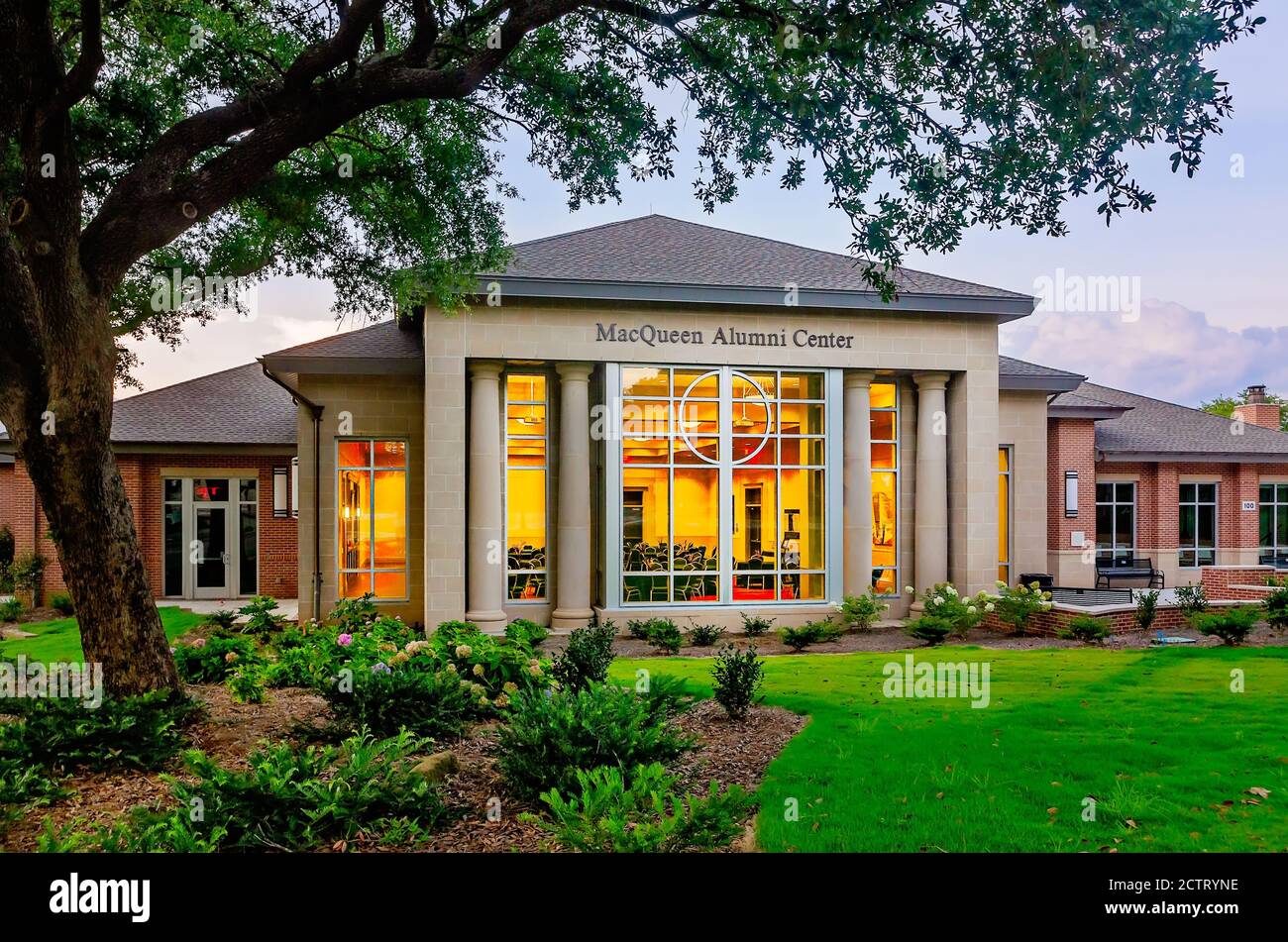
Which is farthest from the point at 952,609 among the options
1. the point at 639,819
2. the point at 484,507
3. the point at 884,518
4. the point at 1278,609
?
the point at 639,819

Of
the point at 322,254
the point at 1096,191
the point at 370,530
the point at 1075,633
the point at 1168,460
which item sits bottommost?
the point at 1075,633

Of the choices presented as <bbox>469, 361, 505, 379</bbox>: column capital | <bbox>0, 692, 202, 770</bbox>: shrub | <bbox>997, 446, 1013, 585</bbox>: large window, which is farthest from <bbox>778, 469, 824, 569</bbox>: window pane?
<bbox>0, 692, 202, 770</bbox>: shrub

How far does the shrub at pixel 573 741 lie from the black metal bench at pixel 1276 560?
1077 inches

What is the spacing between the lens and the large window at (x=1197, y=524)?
26.6 metres

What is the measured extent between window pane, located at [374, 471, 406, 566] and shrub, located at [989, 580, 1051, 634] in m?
11.8

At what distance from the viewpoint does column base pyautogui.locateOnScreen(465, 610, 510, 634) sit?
1680cm

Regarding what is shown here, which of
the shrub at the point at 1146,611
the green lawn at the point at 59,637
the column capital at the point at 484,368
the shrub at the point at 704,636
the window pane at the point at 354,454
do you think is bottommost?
the green lawn at the point at 59,637

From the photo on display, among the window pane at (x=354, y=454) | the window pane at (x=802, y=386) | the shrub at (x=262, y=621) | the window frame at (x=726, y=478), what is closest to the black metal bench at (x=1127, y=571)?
the window frame at (x=726, y=478)

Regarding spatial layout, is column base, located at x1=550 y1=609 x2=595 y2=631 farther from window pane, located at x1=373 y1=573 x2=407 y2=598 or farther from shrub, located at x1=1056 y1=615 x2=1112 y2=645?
Result: shrub, located at x1=1056 y1=615 x2=1112 y2=645

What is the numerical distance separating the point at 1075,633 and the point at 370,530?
45.1 feet

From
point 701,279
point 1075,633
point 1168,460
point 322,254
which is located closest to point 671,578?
point 701,279

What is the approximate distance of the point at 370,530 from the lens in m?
18.7

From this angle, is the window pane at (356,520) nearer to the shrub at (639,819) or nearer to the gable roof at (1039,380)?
the shrub at (639,819)
